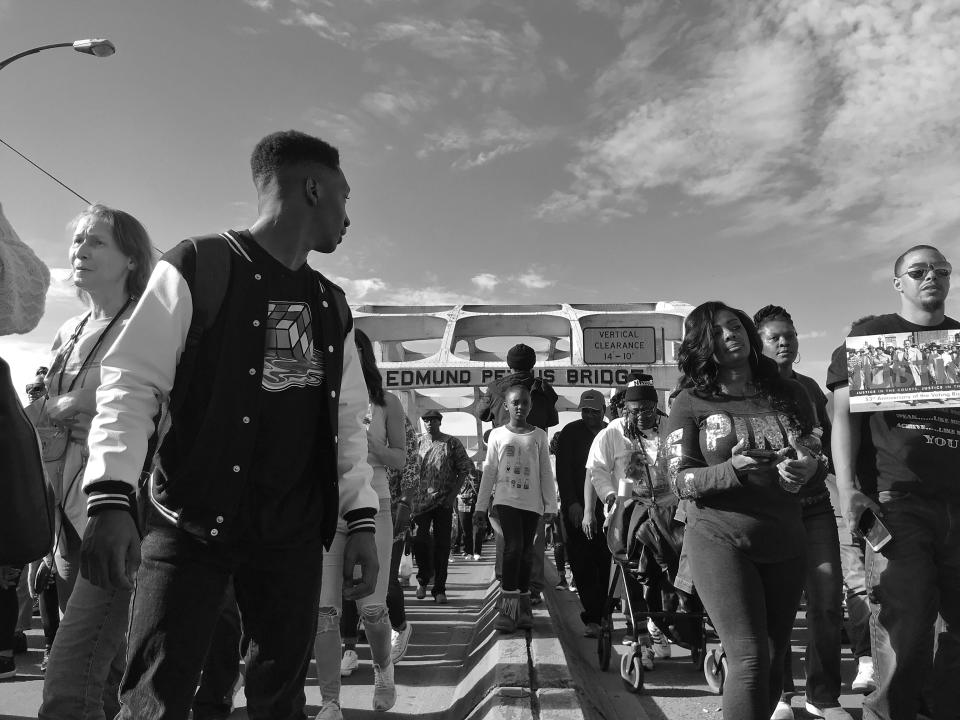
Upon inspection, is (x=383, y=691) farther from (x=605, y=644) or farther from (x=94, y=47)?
(x=94, y=47)

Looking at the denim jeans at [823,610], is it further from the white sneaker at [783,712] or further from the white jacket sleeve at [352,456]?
the white jacket sleeve at [352,456]

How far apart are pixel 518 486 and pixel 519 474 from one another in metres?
0.10

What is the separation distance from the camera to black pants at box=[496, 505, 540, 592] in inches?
238

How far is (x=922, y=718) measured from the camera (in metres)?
3.86

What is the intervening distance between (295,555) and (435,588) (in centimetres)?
758

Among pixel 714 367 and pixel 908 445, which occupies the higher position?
pixel 714 367

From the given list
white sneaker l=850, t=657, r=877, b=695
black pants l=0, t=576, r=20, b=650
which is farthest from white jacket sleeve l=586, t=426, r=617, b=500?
black pants l=0, t=576, r=20, b=650

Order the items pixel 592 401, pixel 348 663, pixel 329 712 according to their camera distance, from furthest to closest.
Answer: pixel 592 401, pixel 348 663, pixel 329 712

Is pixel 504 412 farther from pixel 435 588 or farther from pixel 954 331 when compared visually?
pixel 954 331

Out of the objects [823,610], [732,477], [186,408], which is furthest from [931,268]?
[186,408]

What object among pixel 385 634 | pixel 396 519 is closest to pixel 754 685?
pixel 385 634

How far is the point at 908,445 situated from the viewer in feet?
10.9

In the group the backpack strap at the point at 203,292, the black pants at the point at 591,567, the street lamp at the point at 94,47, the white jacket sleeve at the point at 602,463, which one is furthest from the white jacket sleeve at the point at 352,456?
the street lamp at the point at 94,47

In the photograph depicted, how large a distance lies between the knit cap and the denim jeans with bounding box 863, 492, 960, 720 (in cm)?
322
